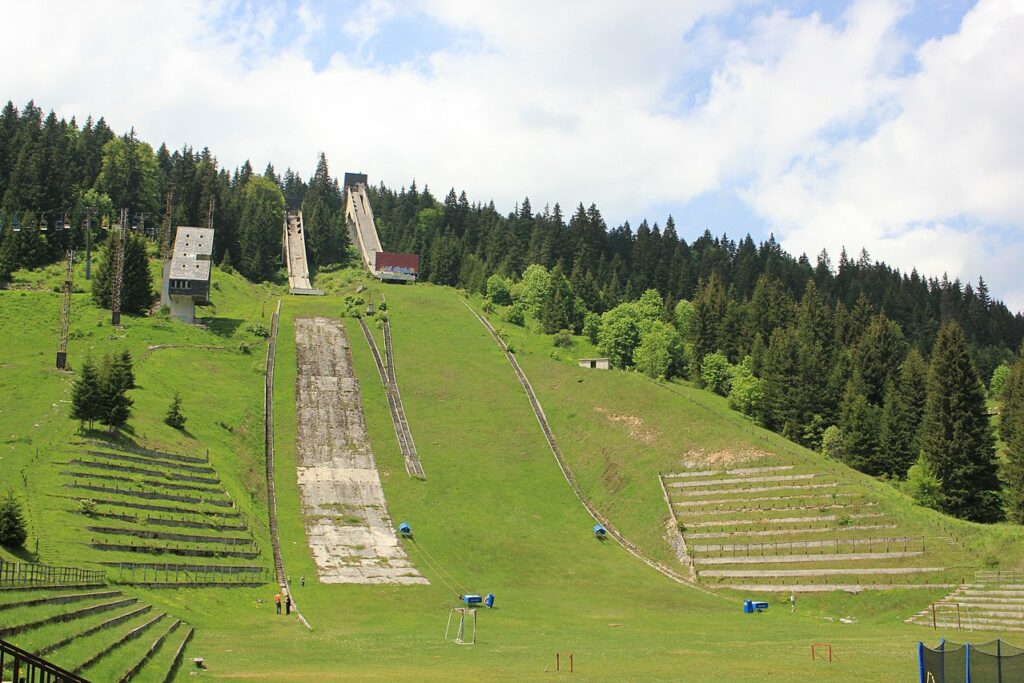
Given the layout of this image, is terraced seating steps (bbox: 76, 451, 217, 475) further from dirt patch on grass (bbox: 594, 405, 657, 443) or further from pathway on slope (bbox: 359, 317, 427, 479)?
dirt patch on grass (bbox: 594, 405, 657, 443)

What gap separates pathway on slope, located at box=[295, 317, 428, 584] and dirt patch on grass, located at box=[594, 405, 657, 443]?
2133 centimetres

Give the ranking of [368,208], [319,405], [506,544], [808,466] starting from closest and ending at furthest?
1. [506,544]
2. [808,466]
3. [319,405]
4. [368,208]

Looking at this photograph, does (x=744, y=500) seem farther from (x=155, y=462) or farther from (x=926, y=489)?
(x=155, y=462)

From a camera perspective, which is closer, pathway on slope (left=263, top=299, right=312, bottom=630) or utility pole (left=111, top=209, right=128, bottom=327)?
pathway on slope (left=263, top=299, right=312, bottom=630)

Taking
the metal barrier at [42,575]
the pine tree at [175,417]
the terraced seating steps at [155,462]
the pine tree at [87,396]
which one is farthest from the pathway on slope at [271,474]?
the pine tree at [87,396]

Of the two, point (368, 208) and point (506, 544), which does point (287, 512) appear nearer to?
point (506, 544)

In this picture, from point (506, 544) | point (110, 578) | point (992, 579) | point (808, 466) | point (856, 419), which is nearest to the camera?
point (110, 578)

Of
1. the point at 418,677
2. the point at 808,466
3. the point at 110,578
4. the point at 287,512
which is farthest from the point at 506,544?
the point at 418,677

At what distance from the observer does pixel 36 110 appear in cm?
15525

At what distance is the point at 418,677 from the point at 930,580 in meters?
35.9

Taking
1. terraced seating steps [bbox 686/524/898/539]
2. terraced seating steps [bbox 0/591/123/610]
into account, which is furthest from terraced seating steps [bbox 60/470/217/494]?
terraced seating steps [bbox 686/524/898/539]

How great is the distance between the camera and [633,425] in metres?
81.2

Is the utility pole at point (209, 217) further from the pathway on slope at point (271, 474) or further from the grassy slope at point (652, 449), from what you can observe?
the grassy slope at point (652, 449)

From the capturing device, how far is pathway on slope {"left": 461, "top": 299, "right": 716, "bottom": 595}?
61.5m
